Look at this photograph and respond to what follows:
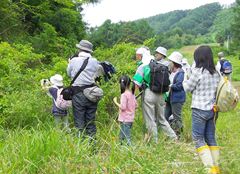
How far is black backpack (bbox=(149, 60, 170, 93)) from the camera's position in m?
6.22

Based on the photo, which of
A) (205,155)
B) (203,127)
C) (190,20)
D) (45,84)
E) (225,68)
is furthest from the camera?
(190,20)

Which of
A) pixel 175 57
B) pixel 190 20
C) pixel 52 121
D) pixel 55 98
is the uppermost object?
pixel 190 20

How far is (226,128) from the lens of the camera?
758cm

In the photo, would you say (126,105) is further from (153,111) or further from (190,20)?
(190,20)

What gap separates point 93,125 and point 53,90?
3.57 feet

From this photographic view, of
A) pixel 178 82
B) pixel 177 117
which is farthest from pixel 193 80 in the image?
pixel 177 117

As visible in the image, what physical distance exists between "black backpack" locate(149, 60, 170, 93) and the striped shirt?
4.04 ft

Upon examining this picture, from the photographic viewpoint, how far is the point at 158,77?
6.29 metres

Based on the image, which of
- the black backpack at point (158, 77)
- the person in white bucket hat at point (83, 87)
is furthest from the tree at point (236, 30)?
the person in white bucket hat at point (83, 87)

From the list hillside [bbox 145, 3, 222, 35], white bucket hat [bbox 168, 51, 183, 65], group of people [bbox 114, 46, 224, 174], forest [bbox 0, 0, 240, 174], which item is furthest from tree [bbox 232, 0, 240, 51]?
hillside [bbox 145, 3, 222, 35]

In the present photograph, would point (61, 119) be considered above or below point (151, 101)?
below

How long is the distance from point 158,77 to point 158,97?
405 mm

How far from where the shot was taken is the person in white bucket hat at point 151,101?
6.36m

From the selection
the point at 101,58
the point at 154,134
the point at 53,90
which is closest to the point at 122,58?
the point at 101,58
